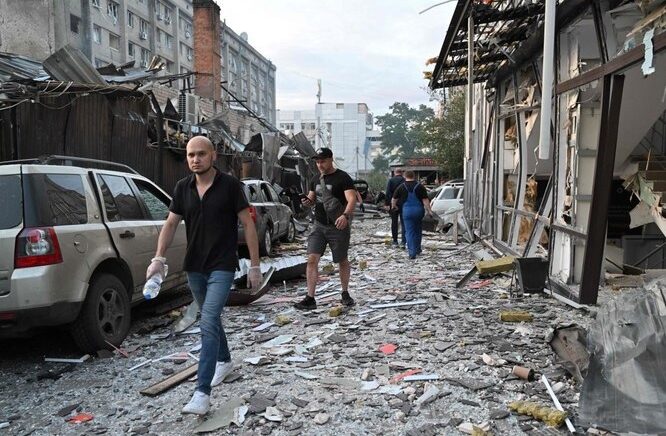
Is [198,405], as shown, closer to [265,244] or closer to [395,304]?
[395,304]

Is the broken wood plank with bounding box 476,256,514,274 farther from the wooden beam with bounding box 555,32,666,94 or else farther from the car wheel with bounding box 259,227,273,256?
the car wheel with bounding box 259,227,273,256

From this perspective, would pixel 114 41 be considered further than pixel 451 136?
Yes

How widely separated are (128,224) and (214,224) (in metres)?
2.13

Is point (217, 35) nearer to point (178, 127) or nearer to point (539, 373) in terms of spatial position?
point (178, 127)

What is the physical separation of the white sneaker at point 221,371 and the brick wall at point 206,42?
19.2 metres

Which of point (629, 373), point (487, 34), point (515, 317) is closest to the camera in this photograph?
point (629, 373)

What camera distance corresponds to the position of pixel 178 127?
13.5 meters

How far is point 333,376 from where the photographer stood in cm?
421

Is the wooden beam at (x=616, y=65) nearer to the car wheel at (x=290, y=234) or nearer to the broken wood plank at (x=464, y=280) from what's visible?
the broken wood plank at (x=464, y=280)

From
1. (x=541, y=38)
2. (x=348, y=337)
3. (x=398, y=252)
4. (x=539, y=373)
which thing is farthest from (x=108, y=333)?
(x=398, y=252)

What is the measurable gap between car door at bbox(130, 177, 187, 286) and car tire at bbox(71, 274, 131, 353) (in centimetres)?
113

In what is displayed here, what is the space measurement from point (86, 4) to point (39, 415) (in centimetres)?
4226

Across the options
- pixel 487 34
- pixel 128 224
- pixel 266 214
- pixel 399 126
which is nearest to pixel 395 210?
pixel 266 214

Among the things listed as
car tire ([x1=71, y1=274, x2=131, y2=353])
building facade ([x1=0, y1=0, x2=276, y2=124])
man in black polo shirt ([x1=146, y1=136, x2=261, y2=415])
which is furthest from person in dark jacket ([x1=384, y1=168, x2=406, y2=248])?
building facade ([x1=0, y1=0, x2=276, y2=124])
